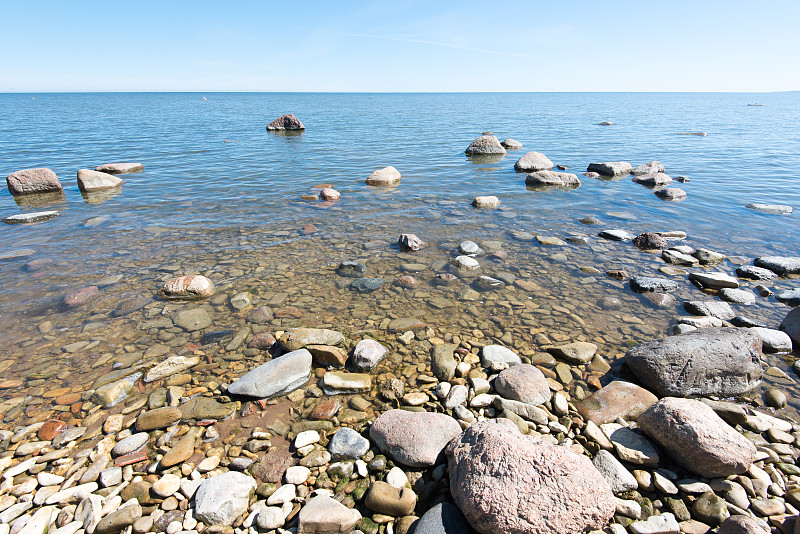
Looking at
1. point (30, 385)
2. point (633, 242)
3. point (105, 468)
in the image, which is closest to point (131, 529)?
point (105, 468)

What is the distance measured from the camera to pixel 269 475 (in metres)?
3.42

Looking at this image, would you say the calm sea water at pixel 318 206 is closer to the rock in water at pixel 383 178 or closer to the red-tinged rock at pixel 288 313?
the rock in water at pixel 383 178

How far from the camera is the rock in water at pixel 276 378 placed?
4336mm

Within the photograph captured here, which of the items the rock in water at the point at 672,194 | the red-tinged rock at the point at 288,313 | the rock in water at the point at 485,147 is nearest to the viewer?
the red-tinged rock at the point at 288,313

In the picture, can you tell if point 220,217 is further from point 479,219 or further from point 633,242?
point 633,242

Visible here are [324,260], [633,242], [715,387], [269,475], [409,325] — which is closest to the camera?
[269,475]

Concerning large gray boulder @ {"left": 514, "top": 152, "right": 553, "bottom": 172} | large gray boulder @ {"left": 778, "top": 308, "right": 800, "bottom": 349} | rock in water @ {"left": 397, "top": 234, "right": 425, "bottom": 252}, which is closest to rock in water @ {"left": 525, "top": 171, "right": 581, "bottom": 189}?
large gray boulder @ {"left": 514, "top": 152, "right": 553, "bottom": 172}

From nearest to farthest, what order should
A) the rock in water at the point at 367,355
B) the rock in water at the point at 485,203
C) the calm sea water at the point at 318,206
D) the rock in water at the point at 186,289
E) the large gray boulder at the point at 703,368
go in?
the large gray boulder at the point at 703,368
the rock in water at the point at 367,355
the rock in water at the point at 186,289
the calm sea water at the point at 318,206
the rock in water at the point at 485,203

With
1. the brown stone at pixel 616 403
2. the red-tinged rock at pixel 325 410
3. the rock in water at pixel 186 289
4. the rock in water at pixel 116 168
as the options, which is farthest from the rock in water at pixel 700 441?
the rock in water at pixel 116 168

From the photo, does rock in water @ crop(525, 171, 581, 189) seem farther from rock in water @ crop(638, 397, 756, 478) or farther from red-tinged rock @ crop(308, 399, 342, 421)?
red-tinged rock @ crop(308, 399, 342, 421)

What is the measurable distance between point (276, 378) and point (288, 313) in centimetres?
181

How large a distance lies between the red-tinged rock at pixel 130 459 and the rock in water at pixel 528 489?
2.99 metres

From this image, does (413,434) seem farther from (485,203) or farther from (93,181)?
(93,181)

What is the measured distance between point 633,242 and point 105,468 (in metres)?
10.4
